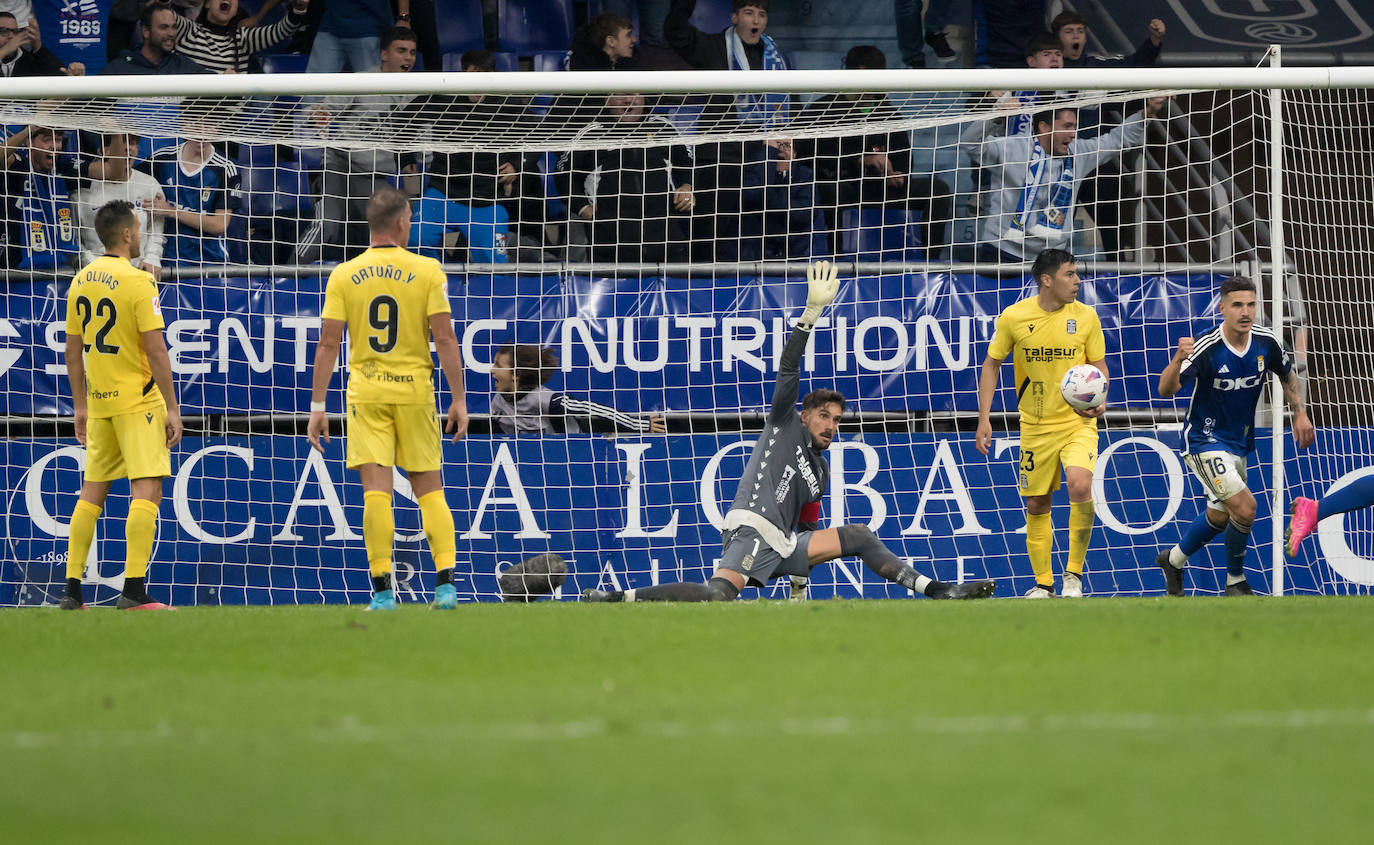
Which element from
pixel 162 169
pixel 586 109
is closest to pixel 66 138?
pixel 162 169

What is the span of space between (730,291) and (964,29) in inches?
203

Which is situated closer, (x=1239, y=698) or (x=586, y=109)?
(x=1239, y=698)

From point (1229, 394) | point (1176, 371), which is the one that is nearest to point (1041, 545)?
point (1176, 371)

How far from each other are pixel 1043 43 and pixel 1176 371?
15.1ft

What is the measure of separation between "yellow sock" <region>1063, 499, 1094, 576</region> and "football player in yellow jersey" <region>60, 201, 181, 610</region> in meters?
5.06

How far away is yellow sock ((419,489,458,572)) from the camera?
8.01 m

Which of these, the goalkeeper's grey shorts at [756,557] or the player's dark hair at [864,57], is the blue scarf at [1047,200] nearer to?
the player's dark hair at [864,57]

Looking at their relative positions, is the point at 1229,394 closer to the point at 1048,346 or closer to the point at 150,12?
the point at 1048,346

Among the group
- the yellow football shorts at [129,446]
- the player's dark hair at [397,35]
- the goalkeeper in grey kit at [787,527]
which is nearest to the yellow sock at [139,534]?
the yellow football shorts at [129,446]

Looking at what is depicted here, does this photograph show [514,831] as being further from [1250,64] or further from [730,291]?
[1250,64]

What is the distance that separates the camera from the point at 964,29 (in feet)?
49.3

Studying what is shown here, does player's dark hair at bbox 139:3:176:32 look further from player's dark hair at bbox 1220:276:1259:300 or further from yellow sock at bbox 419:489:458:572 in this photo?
player's dark hair at bbox 1220:276:1259:300

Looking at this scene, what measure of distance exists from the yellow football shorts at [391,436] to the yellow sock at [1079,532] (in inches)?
152

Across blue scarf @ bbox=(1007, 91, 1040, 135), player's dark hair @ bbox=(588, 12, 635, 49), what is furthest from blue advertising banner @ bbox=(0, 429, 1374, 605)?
player's dark hair @ bbox=(588, 12, 635, 49)
